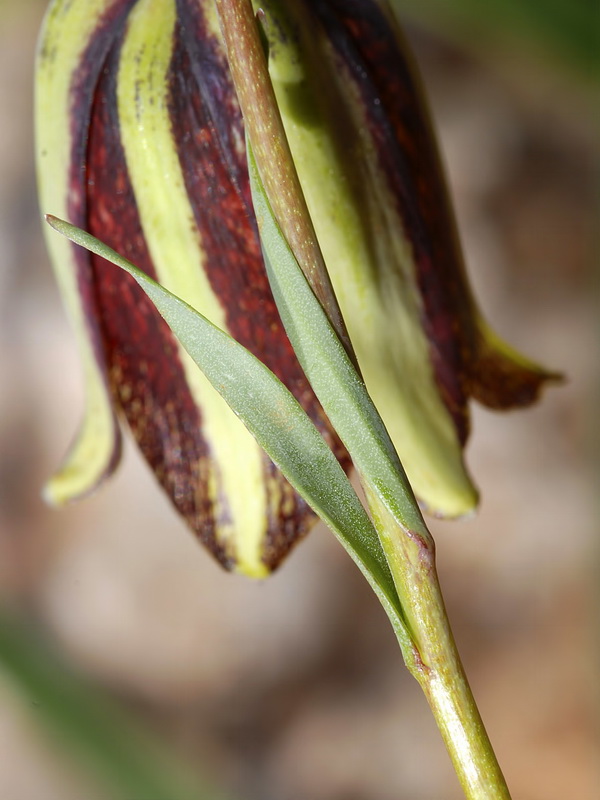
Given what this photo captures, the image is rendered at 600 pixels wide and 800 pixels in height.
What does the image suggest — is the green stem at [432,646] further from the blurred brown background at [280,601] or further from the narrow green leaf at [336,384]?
the blurred brown background at [280,601]

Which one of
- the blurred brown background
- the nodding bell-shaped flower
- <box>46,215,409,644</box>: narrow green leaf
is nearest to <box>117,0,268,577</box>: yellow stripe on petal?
the nodding bell-shaped flower

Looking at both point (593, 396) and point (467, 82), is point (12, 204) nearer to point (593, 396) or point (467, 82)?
point (467, 82)

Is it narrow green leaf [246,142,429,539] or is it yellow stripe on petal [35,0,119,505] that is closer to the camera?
narrow green leaf [246,142,429,539]

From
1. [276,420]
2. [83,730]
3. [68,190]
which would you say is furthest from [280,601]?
[276,420]

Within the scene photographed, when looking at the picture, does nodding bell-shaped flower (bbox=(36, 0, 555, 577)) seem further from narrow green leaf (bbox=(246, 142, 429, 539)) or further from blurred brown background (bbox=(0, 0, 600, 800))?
blurred brown background (bbox=(0, 0, 600, 800))

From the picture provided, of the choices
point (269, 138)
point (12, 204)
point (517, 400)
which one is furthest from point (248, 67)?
point (12, 204)

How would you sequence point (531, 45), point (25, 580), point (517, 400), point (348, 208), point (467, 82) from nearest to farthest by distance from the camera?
point (348, 208), point (517, 400), point (531, 45), point (25, 580), point (467, 82)
